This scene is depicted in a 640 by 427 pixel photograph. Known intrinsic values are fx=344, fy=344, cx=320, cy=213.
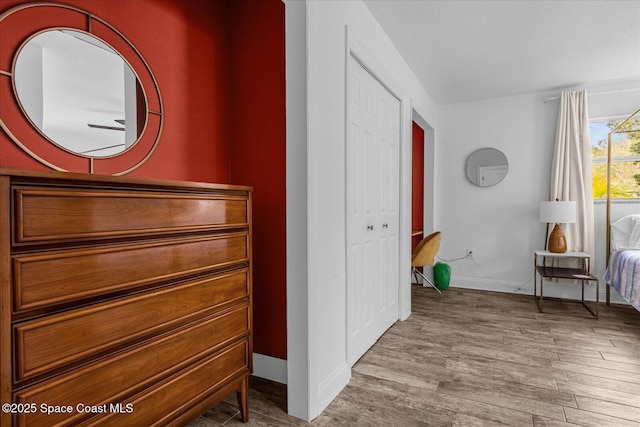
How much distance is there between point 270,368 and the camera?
226cm

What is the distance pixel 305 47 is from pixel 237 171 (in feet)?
3.23

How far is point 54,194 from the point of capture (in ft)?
3.20

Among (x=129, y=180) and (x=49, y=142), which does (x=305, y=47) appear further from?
(x=49, y=142)

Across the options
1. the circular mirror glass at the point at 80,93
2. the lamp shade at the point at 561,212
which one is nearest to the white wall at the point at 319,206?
the circular mirror glass at the point at 80,93

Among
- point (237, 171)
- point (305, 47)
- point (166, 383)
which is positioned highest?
point (305, 47)

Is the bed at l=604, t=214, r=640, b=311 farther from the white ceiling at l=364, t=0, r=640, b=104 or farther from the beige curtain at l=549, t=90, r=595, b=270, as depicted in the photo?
the white ceiling at l=364, t=0, r=640, b=104

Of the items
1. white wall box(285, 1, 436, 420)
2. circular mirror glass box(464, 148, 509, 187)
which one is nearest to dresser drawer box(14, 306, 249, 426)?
white wall box(285, 1, 436, 420)

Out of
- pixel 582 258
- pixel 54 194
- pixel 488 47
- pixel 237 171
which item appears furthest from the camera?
pixel 582 258

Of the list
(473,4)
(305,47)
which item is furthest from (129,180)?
(473,4)

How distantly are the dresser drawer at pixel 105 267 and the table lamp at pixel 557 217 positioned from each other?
3851 mm

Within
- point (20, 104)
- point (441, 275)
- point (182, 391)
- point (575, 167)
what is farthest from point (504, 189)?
point (20, 104)

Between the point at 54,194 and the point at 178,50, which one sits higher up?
the point at 178,50

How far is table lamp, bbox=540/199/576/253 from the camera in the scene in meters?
3.84

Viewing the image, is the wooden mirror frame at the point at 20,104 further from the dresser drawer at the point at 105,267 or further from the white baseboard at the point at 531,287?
the white baseboard at the point at 531,287
